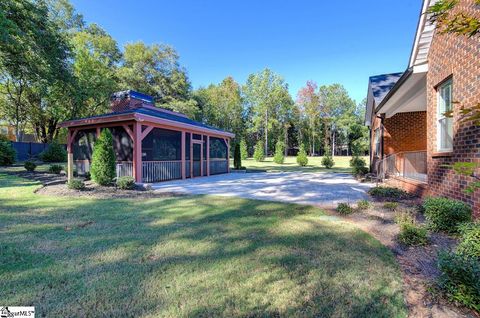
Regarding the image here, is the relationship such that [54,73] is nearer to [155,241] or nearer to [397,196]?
[155,241]

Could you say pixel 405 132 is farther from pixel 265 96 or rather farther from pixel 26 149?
pixel 265 96

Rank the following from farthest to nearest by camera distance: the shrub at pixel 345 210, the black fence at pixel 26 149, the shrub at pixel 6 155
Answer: the black fence at pixel 26 149 < the shrub at pixel 6 155 < the shrub at pixel 345 210

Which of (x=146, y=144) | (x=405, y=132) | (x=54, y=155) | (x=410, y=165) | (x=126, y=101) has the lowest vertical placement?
(x=410, y=165)

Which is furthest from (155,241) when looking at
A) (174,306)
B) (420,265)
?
(420,265)

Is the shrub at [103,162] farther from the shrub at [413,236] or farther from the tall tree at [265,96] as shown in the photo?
the tall tree at [265,96]

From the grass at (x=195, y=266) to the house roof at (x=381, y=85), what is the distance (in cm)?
951

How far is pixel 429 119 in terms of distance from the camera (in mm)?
6195

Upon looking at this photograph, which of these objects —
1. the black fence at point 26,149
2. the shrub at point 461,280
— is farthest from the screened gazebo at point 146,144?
the black fence at point 26,149

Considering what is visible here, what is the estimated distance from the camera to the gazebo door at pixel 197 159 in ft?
44.9

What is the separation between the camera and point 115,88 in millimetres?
26453

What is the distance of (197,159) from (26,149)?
20.6 m

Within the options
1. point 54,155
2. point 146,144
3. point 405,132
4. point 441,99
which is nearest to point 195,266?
point 441,99

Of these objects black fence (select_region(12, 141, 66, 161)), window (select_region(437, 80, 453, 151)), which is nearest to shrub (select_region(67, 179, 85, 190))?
window (select_region(437, 80, 453, 151))

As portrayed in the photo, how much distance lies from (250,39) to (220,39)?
311 centimetres
